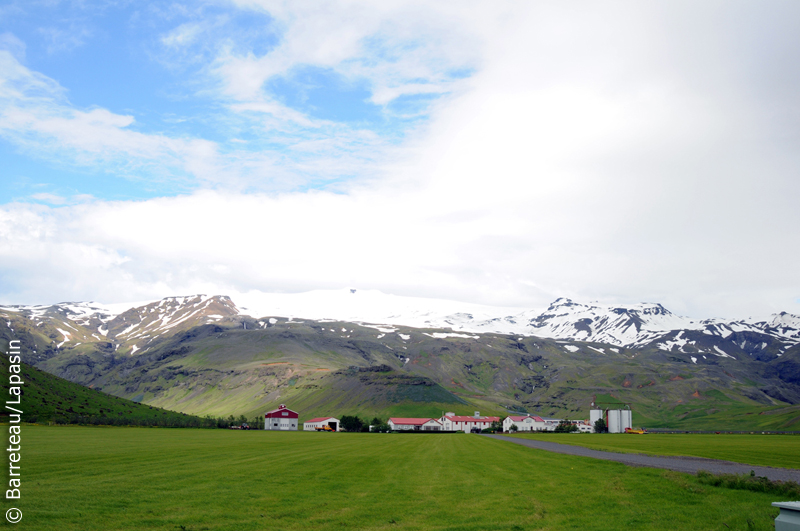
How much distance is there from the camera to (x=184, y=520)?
1841cm

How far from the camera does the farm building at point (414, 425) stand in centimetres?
18075

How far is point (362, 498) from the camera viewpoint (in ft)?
78.3

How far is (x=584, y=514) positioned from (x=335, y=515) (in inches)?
372

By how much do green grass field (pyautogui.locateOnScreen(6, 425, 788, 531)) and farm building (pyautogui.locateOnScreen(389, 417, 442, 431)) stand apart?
14916 cm

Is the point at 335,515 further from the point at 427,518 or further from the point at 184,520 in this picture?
the point at 184,520

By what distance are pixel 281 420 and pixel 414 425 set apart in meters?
43.9

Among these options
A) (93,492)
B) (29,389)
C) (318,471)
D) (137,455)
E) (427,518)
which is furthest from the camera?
(29,389)

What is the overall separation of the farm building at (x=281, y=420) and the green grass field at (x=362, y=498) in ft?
471

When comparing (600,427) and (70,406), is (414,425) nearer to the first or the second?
(600,427)

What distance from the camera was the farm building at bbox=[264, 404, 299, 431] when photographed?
571ft

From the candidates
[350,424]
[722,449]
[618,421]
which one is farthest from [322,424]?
[722,449]

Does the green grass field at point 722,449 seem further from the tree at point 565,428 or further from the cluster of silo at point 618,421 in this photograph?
the cluster of silo at point 618,421

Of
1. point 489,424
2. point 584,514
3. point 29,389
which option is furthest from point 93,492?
point 489,424

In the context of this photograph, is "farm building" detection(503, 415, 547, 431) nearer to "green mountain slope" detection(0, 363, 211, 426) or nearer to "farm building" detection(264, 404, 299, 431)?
"farm building" detection(264, 404, 299, 431)
